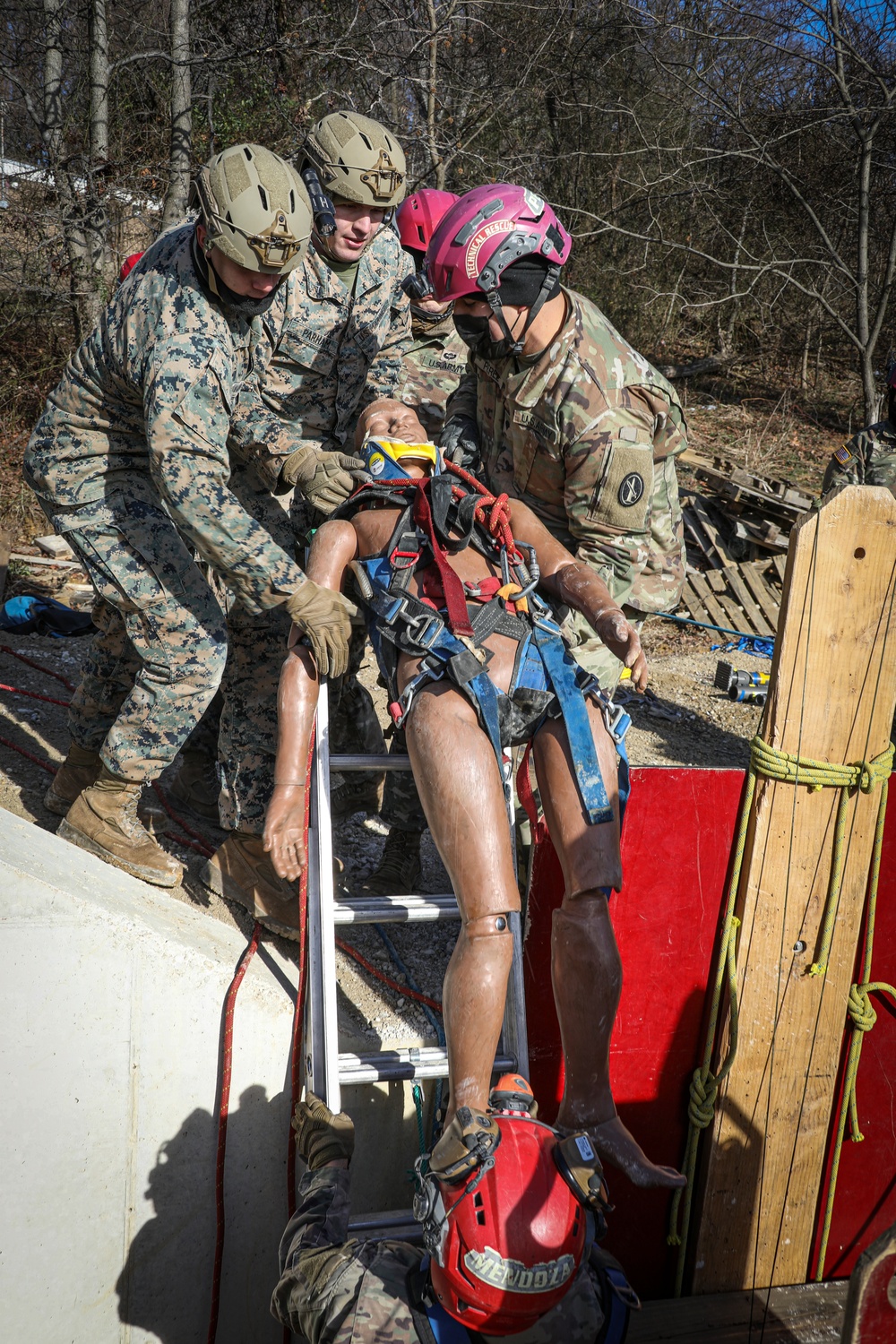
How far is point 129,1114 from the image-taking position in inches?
128

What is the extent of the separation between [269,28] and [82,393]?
9.66 meters

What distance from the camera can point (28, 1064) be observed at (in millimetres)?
3062

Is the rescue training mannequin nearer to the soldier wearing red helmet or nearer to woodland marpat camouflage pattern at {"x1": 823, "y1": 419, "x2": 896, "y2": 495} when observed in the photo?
the soldier wearing red helmet

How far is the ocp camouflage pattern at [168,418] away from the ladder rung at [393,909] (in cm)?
103

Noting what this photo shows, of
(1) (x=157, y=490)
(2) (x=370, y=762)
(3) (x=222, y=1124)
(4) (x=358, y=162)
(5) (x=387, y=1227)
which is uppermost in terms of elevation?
(4) (x=358, y=162)

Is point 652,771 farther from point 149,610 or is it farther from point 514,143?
point 514,143

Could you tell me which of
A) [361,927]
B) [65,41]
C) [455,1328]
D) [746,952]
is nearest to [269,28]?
[65,41]

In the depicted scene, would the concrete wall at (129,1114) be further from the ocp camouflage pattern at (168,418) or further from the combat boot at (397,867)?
the ocp camouflage pattern at (168,418)

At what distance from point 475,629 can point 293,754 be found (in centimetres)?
68

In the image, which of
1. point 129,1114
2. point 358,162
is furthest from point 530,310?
point 129,1114

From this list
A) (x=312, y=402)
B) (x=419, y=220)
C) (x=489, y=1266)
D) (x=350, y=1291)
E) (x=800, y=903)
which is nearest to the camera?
(x=489, y=1266)

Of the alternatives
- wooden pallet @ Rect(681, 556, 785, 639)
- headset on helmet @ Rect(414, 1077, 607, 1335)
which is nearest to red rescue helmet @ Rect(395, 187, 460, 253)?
headset on helmet @ Rect(414, 1077, 607, 1335)

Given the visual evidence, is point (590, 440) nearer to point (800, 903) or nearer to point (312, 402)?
point (312, 402)

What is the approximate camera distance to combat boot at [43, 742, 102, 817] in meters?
3.87
